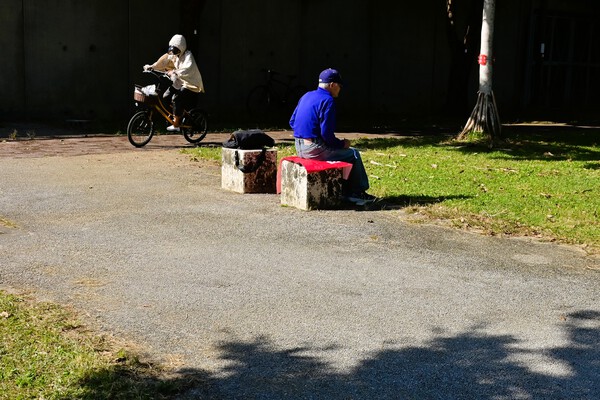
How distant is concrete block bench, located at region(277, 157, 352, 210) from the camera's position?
9469 millimetres

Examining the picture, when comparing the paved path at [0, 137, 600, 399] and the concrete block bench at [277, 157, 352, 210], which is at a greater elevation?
the concrete block bench at [277, 157, 352, 210]

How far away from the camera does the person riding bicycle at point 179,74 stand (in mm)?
14484

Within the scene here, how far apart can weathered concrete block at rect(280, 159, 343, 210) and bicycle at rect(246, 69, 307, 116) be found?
11.8 metres

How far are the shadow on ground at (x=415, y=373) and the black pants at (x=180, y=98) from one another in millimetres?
9771

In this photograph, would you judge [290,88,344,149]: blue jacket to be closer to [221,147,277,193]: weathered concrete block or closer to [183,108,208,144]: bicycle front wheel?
[221,147,277,193]: weathered concrete block

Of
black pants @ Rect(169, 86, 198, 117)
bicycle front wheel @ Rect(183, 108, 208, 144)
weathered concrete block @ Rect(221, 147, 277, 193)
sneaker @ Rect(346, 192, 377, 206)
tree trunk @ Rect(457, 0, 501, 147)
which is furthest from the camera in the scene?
tree trunk @ Rect(457, 0, 501, 147)

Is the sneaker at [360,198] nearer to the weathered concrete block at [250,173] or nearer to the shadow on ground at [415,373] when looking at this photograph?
the weathered concrete block at [250,173]

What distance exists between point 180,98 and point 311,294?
8899mm

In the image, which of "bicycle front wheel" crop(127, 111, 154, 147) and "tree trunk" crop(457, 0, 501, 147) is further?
"tree trunk" crop(457, 0, 501, 147)

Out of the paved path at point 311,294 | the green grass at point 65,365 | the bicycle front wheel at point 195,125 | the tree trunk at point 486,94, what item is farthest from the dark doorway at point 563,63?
the green grass at point 65,365

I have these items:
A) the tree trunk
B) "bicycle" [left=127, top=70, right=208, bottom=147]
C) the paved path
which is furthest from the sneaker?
the tree trunk

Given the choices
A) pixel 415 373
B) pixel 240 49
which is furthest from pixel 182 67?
pixel 415 373

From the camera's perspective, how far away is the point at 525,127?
20.1m

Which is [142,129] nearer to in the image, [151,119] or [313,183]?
[151,119]
